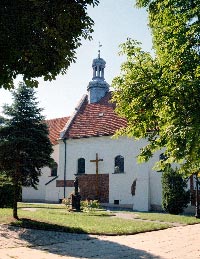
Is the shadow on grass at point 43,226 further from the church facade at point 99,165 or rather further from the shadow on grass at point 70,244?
the church facade at point 99,165

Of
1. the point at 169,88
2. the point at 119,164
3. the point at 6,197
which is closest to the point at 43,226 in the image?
the point at 169,88

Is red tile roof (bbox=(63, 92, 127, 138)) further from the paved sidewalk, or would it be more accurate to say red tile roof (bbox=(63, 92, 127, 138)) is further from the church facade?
the paved sidewalk

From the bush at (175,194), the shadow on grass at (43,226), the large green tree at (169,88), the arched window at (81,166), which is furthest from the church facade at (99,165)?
the large green tree at (169,88)


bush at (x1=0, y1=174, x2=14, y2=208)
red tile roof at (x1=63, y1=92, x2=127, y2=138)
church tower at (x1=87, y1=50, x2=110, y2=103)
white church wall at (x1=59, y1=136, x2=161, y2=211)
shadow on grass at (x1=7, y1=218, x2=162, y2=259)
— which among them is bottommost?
shadow on grass at (x1=7, y1=218, x2=162, y2=259)

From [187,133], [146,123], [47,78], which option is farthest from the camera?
[146,123]

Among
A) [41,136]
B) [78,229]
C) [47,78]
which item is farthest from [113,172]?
[47,78]

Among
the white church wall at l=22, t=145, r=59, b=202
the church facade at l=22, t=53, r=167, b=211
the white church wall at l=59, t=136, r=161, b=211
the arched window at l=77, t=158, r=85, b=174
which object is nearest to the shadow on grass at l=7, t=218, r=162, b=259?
the church facade at l=22, t=53, r=167, b=211

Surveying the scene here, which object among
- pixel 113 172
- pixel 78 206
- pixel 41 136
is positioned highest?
pixel 41 136

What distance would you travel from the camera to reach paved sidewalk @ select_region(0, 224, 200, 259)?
784 cm

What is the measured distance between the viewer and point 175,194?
19891mm

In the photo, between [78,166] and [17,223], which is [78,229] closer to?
[17,223]

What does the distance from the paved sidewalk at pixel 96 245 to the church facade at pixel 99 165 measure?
11.9 metres

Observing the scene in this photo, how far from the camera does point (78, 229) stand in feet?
38.4

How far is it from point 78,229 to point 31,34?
8749mm
